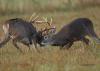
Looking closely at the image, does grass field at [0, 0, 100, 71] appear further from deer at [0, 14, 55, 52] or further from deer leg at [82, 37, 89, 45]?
deer at [0, 14, 55, 52]

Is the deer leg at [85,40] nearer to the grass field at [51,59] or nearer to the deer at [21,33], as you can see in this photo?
the grass field at [51,59]

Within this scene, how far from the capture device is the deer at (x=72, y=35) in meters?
12.5

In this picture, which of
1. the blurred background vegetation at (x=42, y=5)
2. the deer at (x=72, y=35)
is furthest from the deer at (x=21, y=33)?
the blurred background vegetation at (x=42, y=5)

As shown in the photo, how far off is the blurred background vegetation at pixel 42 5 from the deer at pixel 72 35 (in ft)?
25.5

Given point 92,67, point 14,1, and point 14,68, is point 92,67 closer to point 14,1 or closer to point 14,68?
point 14,68

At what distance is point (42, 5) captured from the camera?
68.5 ft

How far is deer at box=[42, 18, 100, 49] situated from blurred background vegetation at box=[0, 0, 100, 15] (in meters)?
7.78

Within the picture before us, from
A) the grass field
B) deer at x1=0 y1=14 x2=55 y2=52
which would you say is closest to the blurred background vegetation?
the grass field

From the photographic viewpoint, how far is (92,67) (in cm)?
1060

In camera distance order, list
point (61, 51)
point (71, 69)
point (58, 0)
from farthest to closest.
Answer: point (58, 0) < point (61, 51) < point (71, 69)

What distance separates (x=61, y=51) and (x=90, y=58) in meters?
0.99

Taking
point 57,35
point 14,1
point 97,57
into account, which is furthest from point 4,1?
point 97,57

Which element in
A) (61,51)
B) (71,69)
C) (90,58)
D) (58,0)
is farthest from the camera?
(58,0)

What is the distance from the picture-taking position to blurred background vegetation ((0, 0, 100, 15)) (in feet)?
67.7
